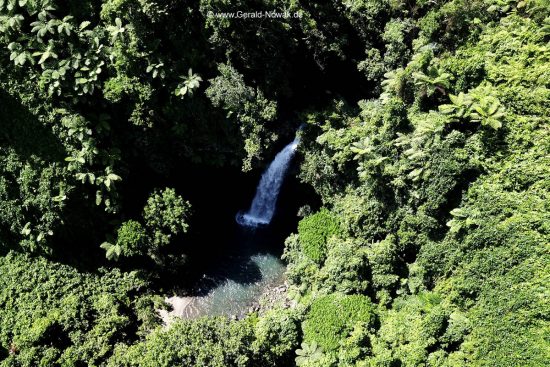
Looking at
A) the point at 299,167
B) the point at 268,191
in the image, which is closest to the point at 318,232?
the point at 299,167

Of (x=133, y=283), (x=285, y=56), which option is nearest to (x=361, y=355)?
(x=133, y=283)

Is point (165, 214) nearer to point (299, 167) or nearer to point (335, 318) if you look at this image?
point (299, 167)

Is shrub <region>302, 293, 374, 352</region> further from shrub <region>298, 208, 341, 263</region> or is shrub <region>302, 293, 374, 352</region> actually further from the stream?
the stream

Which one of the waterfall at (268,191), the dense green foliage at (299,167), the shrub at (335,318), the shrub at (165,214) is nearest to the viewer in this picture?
the dense green foliage at (299,167)

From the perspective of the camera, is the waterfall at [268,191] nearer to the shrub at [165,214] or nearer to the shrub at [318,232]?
the shrub at [318,232]

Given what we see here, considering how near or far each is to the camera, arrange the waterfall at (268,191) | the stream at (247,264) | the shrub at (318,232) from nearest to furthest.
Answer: the shrub at (318,232) < the stream at (247,264) < the waterfall at (268,191)

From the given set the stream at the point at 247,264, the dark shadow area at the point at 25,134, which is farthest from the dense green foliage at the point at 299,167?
the stream at the point at 247,264
